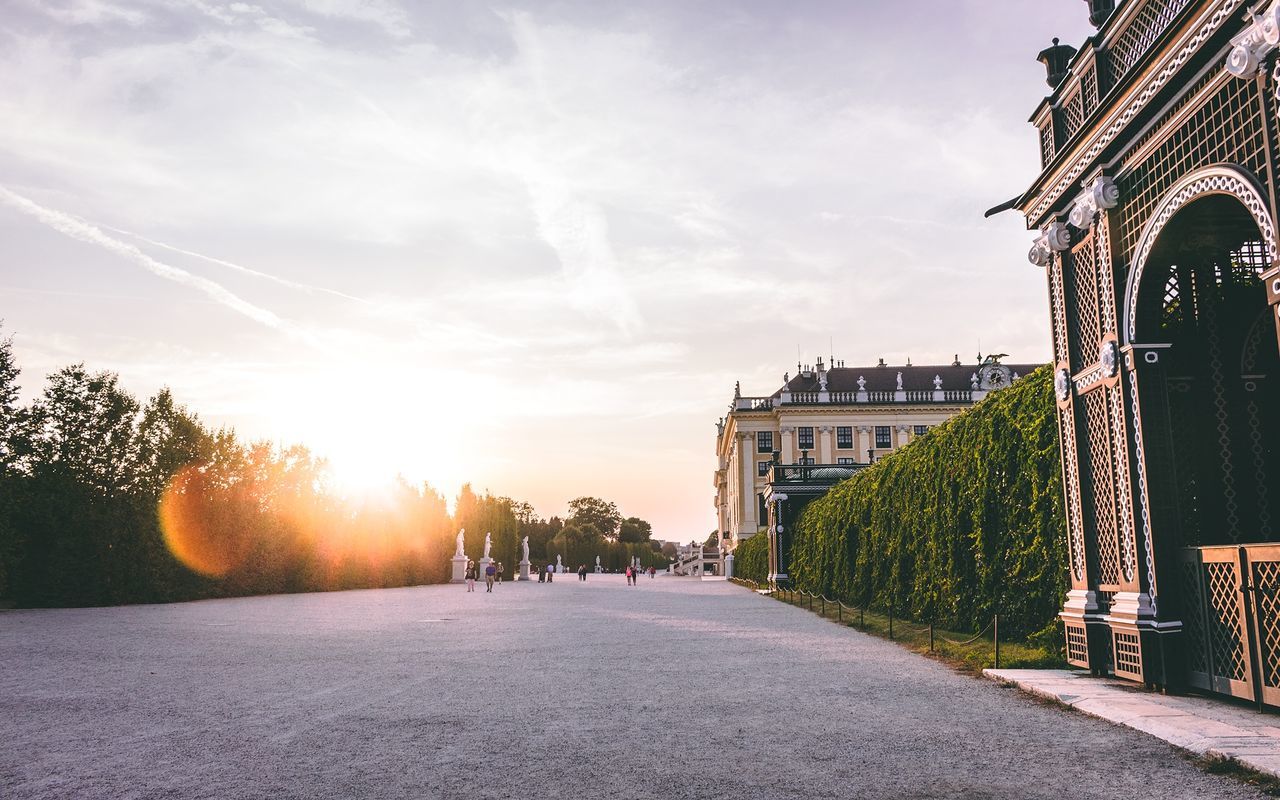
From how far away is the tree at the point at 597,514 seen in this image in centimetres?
16062

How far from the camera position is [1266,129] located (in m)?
6.18

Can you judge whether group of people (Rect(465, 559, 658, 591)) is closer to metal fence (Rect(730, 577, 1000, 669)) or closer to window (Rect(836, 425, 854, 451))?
metal fence (Rect(730, 577, 1000, 669))

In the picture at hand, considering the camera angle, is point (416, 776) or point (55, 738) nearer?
point (416, 776)

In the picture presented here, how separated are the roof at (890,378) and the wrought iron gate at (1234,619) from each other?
248 ft

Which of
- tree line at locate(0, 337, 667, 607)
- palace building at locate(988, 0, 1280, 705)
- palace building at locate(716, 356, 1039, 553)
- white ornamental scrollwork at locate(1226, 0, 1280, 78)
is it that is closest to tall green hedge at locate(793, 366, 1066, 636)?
palace building at locate(988, 0, 1280, 705)

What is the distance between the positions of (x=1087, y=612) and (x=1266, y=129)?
5170 millimetres

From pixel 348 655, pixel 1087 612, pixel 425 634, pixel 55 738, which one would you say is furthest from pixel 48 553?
pixel 1087 612

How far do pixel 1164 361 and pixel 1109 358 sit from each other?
1.59 ft

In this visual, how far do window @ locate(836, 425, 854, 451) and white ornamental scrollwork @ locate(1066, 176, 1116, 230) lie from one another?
235ft

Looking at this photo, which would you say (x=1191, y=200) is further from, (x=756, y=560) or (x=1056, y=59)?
(x=756, y=560)

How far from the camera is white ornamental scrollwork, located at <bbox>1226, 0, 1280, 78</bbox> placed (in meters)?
5.85

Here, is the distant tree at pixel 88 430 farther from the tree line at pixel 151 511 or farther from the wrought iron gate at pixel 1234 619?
the wrought iron gate at pixel 1234 619

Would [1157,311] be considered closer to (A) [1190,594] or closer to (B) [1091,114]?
Result: (B) [1091,114]

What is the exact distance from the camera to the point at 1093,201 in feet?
29.4
